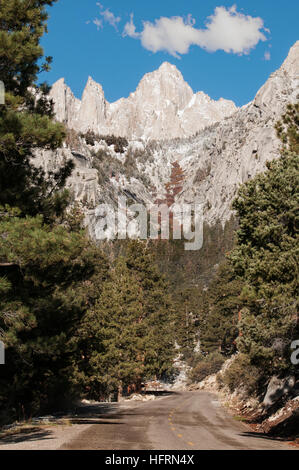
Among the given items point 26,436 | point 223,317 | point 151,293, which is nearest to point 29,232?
point 26,436

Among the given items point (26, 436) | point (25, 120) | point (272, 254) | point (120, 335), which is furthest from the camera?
point (120, 335)

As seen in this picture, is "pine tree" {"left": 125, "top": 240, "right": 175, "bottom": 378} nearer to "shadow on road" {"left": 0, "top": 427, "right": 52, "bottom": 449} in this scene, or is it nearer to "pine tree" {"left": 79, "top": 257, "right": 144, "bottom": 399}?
"pine tree" {"left": 79, "top": 257, "right": 144, "bottom": 399}

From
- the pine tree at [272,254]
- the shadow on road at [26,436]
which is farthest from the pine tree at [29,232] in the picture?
the pine tree at [272,254]

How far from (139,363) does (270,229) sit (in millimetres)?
25291

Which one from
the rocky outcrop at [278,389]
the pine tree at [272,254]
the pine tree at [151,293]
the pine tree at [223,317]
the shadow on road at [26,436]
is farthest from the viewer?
the pine tree at [223,317]

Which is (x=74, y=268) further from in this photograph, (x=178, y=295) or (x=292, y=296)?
(x=178, y=295)

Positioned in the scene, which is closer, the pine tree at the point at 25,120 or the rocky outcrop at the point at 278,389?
the pine tree at the point at 25,120

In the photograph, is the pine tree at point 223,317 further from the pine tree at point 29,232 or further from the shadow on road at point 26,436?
the shadow on road at point 26,436

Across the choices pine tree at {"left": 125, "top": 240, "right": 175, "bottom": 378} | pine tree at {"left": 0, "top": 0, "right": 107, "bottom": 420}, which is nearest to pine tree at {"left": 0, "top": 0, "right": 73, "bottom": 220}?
pine tree at {"left": 0, "top": 0, "right": 107, "bottom": 420}

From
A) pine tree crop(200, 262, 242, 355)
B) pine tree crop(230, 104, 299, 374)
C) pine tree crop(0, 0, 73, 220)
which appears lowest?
pine tree crop(200, 262, 242, 355)

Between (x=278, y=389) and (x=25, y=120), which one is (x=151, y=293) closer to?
(x=278, y=389)

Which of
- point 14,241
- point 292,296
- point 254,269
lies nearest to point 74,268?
point 14,241

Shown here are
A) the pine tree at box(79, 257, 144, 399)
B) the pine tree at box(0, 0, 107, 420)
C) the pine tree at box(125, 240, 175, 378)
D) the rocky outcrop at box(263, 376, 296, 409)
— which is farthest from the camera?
the pine tree at box(125, 240, 175, 378)

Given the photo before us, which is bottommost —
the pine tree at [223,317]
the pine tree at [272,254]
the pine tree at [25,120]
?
the pine tree at [223,317]
